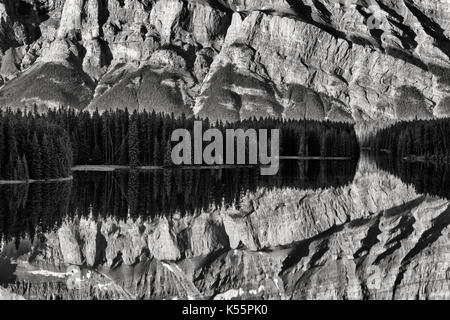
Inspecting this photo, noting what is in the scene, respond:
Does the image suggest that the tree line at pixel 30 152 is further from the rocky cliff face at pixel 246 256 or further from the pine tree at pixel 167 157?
the pine tree at pixel 167 157

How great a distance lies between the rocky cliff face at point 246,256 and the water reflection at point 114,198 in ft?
11.3

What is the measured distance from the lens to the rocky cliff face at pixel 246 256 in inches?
1692

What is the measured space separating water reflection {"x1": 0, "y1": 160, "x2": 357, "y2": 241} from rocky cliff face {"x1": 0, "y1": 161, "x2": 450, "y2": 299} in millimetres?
3456

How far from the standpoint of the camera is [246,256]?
56.0m

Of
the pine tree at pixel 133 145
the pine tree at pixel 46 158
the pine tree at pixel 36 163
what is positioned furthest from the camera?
the pine tree at pixel 133 145

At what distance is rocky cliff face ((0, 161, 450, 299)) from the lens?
141ft

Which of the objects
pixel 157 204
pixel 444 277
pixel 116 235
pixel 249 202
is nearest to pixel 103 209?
pixel 157 204

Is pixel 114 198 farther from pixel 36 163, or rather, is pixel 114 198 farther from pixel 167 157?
pixel 167 157

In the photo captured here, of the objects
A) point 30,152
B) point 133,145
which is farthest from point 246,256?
point 133,145

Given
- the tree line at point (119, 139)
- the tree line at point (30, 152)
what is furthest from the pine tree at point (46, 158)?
the tree line at point (119, 139)

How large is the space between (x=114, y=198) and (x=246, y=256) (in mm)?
36407

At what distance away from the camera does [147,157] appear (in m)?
172

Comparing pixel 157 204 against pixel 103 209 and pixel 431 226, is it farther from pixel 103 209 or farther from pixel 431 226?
pixel 431 226

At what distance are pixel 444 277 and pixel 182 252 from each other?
21.6 meters
